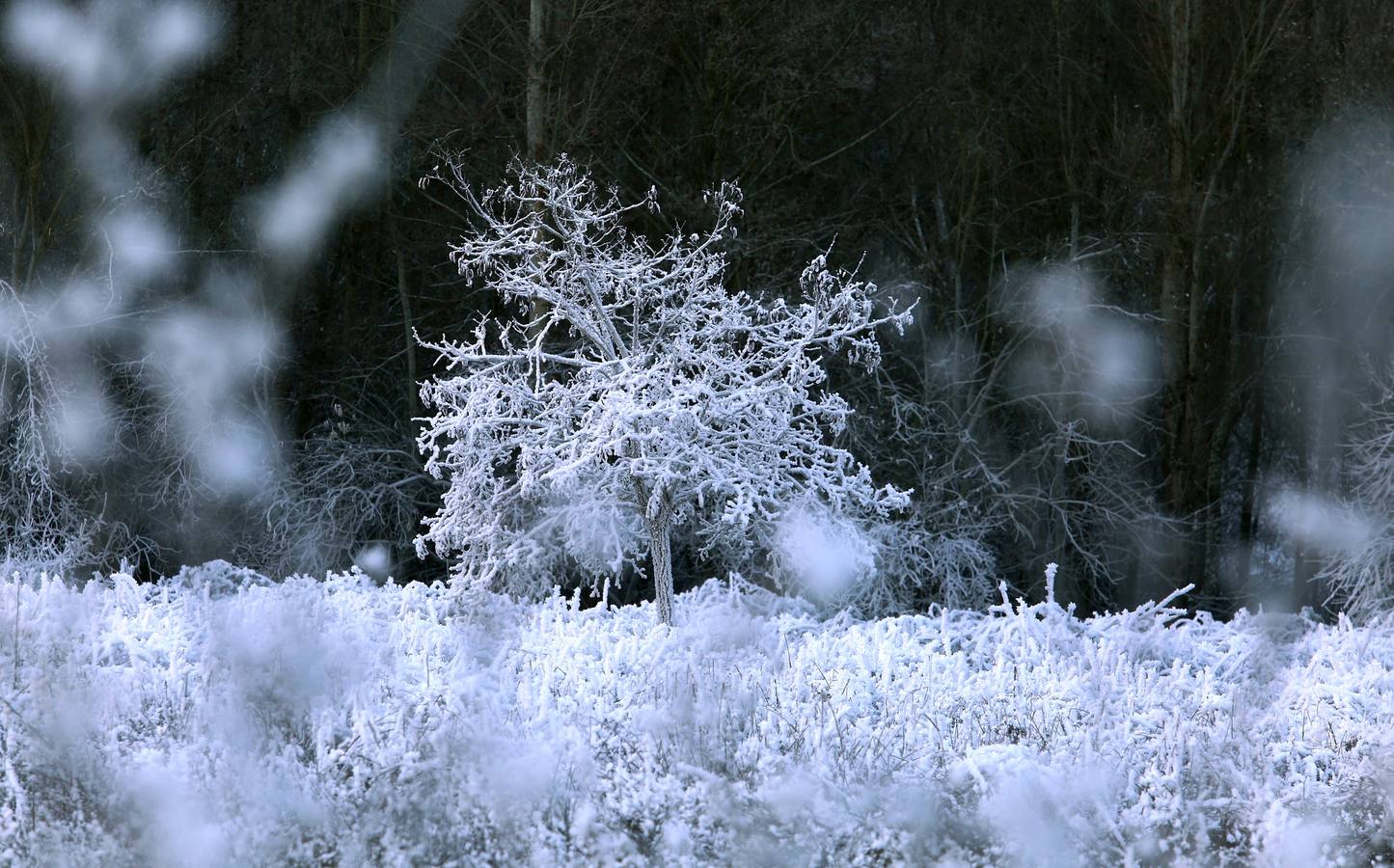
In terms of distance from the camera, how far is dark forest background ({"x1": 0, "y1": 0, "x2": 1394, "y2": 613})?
1431cm

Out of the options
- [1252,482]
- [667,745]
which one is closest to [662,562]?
[667,745]

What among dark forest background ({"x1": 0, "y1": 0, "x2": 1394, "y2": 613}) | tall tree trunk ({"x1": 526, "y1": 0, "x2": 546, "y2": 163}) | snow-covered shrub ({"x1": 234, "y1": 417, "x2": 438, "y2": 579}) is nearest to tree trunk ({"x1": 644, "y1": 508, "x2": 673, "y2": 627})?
dark forest background ({"x1": 0, "y1": 0, "x2": 1394, "y2": 613})

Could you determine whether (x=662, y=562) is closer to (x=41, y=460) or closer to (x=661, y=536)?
(x=661, y=536)

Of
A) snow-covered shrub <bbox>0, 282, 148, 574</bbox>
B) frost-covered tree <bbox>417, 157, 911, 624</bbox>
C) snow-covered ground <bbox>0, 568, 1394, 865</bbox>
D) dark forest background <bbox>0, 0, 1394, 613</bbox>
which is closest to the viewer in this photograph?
snow-covered ground <bbox>0, 568, 1394, 865</bbox>

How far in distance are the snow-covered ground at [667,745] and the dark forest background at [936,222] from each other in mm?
5862

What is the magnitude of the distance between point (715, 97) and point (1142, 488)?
5.82 m

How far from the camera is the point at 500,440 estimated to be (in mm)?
9383

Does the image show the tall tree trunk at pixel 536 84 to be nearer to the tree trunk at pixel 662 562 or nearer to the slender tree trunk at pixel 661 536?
the slender tree trunk at pixel 661 536

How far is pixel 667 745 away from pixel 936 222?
1007 cm

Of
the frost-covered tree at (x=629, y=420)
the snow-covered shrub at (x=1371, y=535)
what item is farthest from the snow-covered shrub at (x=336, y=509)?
the snow-covered shrub at (x=1371, y=535)

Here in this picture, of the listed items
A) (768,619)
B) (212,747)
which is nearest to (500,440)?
(768,619)

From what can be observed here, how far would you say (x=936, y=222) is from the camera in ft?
51.9

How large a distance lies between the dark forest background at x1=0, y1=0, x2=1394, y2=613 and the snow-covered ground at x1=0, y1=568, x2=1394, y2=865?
231 inches

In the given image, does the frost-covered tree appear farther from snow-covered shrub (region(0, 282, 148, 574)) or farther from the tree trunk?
snow-covered shrub (region(0, 282, 148, 574))
